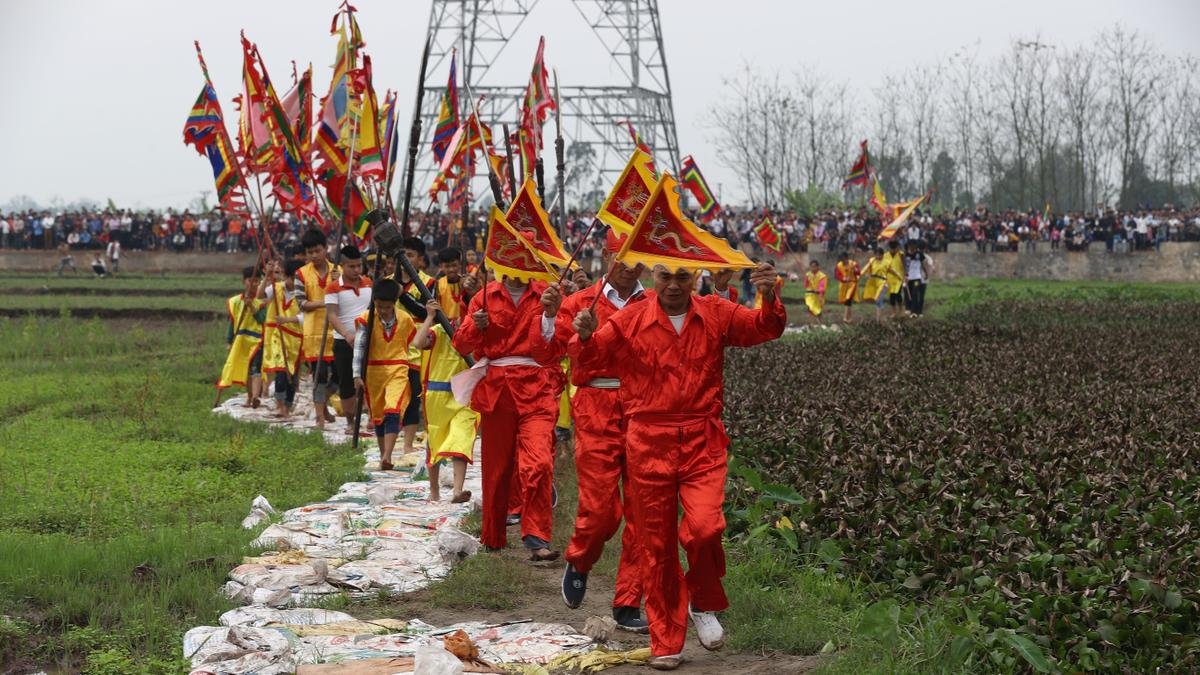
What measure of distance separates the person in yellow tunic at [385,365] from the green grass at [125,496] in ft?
1.54

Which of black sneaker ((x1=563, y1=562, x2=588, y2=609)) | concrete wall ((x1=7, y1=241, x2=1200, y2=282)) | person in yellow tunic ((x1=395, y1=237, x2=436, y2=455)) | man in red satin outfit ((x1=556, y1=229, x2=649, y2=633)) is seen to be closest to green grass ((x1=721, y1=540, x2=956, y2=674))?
man in red satin outfit ((x1=556, y1=229, x2=649, y2=633))

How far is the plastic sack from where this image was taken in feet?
19.7

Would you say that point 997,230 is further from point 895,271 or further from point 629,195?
point 629,195

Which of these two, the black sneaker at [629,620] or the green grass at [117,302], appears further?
the green grass at [117,302]

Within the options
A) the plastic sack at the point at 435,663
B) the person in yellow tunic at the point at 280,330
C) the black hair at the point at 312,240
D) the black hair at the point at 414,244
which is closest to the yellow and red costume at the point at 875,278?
the person in yellow tunic at the point at 280,330

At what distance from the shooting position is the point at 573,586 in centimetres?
758

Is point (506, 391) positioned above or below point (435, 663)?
above

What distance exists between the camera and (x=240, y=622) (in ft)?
23.7

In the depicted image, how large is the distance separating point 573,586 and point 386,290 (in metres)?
5.08

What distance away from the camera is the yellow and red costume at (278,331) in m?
16.1

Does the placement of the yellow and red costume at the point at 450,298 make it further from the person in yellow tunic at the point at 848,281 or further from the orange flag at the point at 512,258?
the person in yellow tunic at the point at 848,281

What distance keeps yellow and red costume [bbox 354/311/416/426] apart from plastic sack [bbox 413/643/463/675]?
633cm

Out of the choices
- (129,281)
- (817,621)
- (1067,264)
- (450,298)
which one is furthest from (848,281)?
(817,621)

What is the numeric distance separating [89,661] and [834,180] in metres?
44.4
